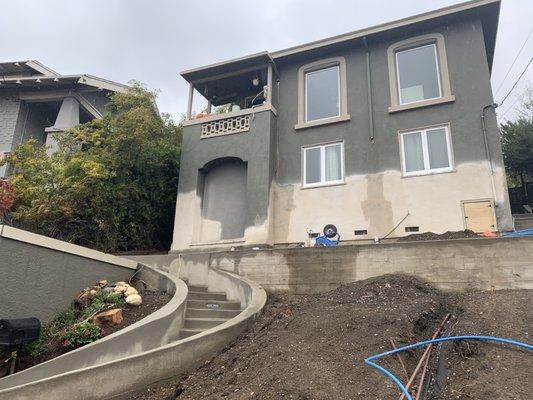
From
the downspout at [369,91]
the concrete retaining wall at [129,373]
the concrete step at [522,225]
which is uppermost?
the downspout at [369,91]

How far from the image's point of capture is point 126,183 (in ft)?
41.9

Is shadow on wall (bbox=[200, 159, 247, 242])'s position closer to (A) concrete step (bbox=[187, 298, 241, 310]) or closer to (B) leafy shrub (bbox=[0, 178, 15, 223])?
(A) concrete step (bbox=[187, 298, 241, 310])

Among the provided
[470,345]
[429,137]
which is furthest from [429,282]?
[429,137]

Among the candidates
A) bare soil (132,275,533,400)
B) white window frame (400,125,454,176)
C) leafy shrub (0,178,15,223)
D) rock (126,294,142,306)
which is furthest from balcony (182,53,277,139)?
bare soil (132,275,533,400)

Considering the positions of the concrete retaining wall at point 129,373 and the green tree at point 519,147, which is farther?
the green tree at point 519,147

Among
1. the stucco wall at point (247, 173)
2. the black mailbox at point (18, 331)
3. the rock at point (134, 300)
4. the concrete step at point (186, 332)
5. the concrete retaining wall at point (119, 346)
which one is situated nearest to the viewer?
the concrete retaining wall at point (119, 346)

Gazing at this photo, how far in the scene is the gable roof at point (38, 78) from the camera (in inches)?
608

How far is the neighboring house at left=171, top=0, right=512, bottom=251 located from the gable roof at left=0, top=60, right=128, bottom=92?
162 inches

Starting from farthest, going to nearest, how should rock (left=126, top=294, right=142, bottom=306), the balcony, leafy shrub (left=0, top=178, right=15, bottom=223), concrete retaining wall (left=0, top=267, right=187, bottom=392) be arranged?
the balcony
leafy shrub (left=0, top=178, right=15, bottom=223)
rock (left=126, top=294, right=142, bottom=306)
concrete retaining wall (left=0, top=267, right=187, bottom=392)

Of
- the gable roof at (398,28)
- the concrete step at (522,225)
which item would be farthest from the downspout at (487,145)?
the gable roof at (398,28)

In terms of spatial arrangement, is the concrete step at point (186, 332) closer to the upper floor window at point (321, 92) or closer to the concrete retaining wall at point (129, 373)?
the concrete retaining wall at point (129, 373)

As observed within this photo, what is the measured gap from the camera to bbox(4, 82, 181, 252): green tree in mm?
11258

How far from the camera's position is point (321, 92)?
12.9 meters

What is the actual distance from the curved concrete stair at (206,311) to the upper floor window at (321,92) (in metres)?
6.13
